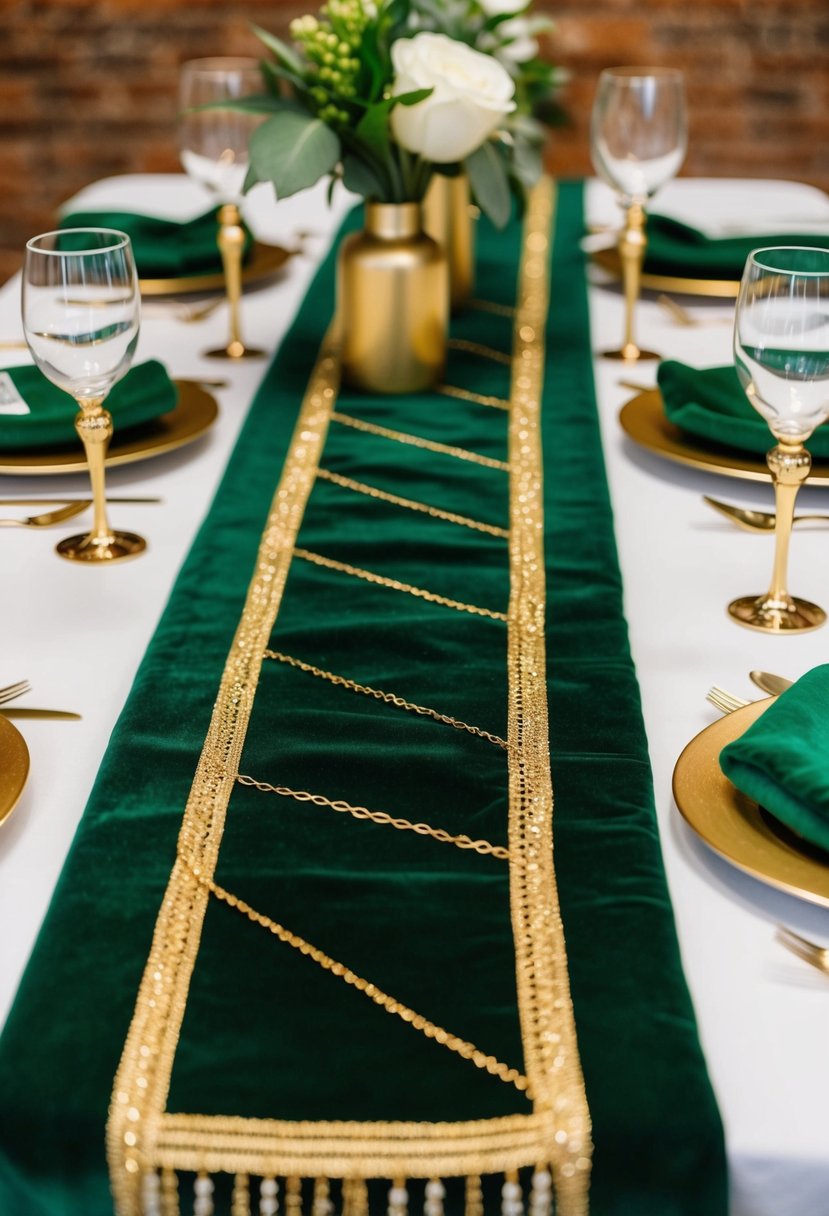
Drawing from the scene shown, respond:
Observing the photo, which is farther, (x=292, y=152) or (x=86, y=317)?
(x=292, y=152)

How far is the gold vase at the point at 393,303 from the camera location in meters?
1.35

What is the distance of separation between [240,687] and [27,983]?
0.95 feet

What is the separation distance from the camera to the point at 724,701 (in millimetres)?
844

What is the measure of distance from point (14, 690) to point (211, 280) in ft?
3.22

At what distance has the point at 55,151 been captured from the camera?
359 cm

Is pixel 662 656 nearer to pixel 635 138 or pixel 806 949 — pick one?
pixel 806 949

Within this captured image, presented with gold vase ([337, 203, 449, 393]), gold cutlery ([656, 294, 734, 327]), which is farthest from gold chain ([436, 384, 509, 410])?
gold cutlery ([656, 294, 734, 327])

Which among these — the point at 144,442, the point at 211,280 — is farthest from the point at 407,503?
the point at 211,280

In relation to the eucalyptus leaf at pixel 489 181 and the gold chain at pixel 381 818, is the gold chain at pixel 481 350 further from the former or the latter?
the gold chain at pixel 381 818

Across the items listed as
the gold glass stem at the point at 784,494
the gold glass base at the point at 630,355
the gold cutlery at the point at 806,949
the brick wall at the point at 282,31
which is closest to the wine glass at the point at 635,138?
the gold glass base at the point at 630,355

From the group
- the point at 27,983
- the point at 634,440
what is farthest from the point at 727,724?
the point at 634,440

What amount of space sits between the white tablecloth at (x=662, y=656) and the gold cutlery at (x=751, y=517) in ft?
0.05

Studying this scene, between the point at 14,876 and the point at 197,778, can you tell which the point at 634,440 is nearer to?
the point at 197,778

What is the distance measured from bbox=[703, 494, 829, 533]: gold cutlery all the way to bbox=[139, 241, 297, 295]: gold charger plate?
819mm
